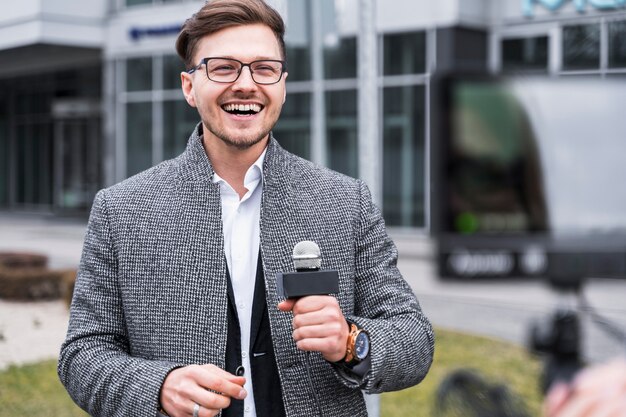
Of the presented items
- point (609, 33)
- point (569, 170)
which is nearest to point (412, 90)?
point (609, 33)

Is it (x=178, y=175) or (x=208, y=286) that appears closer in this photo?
(x=208, y=286)

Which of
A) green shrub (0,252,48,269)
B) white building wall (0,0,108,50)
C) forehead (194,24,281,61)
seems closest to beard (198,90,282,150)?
forehead (194,24,281,61)

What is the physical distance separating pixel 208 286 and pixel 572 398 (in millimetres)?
1287

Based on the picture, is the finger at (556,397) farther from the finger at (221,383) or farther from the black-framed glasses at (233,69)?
the black-framed glasses at (233,69)

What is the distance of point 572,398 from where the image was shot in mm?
1194

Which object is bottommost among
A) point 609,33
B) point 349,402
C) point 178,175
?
point 349,402

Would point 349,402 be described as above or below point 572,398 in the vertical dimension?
below

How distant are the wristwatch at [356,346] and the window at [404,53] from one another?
14821 millimetres

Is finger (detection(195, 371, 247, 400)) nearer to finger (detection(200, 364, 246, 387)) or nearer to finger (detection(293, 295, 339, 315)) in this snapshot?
finger (detection(200, 364, 246, 387))

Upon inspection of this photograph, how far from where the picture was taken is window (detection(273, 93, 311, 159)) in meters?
18.6

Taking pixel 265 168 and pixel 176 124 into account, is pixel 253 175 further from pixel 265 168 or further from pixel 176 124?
pixel 176 124

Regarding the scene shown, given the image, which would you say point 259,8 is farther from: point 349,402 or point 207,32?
point 349,402

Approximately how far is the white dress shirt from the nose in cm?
27

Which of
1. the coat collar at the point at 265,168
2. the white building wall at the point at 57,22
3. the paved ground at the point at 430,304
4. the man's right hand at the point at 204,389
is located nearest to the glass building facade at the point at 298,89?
the white building wall at the point at 57,22
